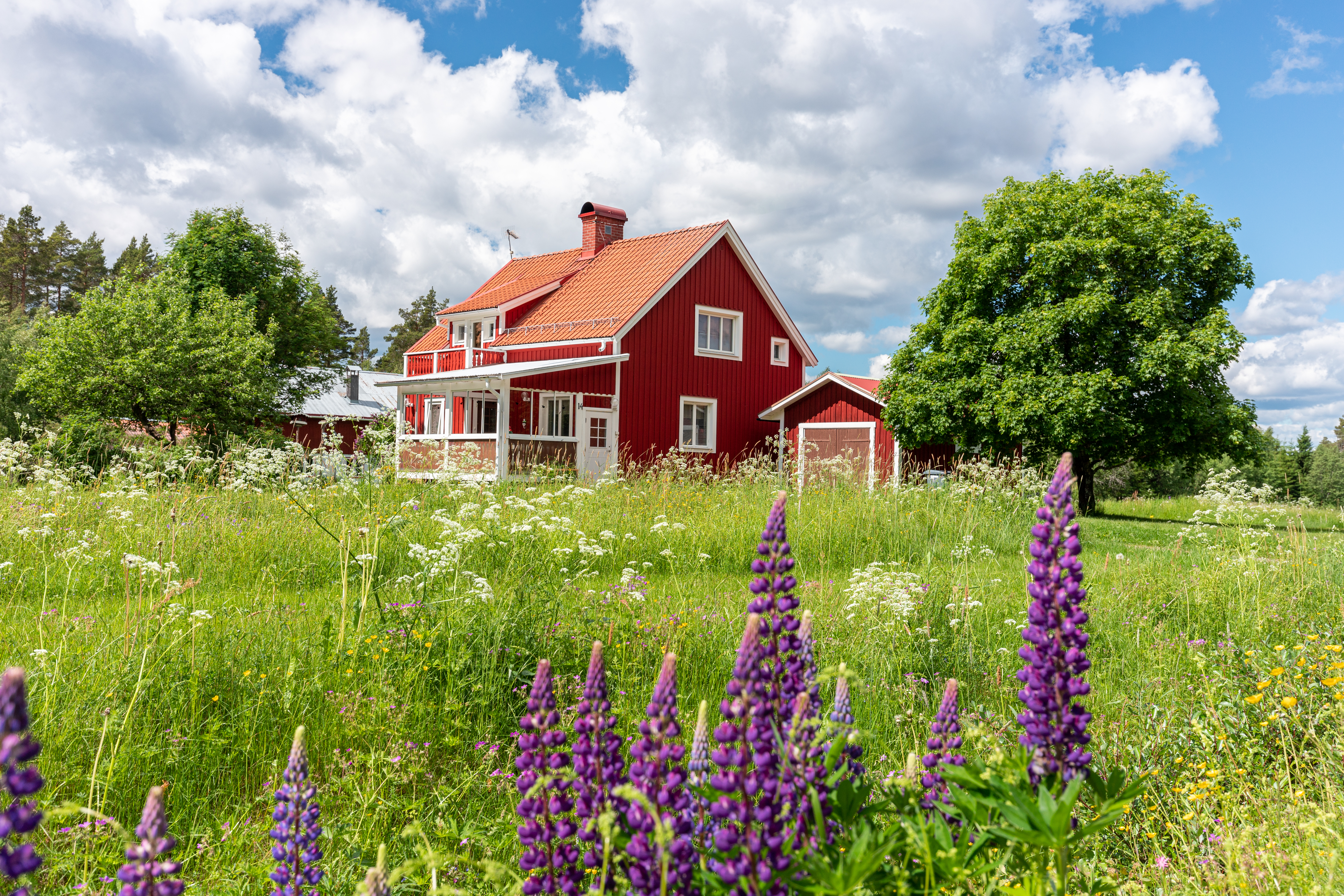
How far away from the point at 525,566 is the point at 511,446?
15.8 m

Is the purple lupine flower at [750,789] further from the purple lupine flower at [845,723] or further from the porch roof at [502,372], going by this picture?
the porch roof at [502,372]

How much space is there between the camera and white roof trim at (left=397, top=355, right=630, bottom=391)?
21078mm

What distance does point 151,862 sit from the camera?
4.14ft

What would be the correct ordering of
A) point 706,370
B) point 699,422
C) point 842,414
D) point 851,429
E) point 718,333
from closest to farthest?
point 851,429 < point 842,414 < point 706,370 < point 699,422 < point 718,333

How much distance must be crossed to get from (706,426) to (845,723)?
80.1 feet

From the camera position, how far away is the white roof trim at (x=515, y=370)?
2108 cm

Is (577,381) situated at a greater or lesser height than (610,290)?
lesser

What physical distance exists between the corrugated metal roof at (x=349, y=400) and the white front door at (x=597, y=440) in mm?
18081

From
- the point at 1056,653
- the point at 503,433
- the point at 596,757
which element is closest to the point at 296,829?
the point at 596,757

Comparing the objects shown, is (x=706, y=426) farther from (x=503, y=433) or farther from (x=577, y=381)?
(x=503, y=433)

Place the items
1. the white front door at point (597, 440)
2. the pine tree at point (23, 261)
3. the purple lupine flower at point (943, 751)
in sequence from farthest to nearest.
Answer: the pine tree at point (23, 261) < the white front door at point (597, 440) < the purple lupine flower at point (943, 751)

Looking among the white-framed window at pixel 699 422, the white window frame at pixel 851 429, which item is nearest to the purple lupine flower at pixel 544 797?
the white window frame at pixel 851 429

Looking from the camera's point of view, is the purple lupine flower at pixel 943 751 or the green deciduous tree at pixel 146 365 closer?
the purple lupine flower at pixel 943 751

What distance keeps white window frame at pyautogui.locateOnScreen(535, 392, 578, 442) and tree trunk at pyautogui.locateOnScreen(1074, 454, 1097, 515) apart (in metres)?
13.7
